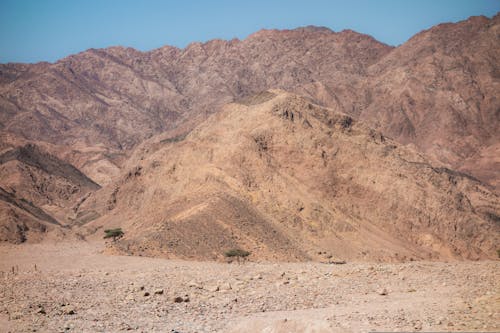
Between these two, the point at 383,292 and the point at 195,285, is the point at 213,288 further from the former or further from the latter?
the point at 383,292

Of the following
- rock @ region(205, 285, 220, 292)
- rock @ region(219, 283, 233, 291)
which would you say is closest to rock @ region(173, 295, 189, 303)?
rock @ region(205, 285, 220, 292)

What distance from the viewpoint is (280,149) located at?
4434cm

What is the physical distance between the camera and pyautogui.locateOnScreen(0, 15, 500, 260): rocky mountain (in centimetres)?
3881

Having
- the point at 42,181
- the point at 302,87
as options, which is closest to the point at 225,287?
the point at 42,181

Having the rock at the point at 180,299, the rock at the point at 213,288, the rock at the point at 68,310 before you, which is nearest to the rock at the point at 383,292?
the rock at the point at 213,288

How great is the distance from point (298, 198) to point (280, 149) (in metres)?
5.55

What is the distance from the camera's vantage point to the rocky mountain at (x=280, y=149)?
127 feet

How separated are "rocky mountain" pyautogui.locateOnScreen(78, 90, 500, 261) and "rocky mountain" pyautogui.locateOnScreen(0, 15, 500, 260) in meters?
0.12

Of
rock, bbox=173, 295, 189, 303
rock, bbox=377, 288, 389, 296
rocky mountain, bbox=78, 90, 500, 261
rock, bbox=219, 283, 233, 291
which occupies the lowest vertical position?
rock, bbox=173, 295, 189, 303

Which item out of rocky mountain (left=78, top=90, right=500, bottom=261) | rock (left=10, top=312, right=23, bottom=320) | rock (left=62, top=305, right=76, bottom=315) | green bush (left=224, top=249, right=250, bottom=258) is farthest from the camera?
rocky mountain (left=78, top=90, right=500, bottom=261)

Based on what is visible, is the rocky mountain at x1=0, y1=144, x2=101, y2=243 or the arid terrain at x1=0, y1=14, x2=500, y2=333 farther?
the rocky mountain at x1=0, y1=144, x2=101, y2=243

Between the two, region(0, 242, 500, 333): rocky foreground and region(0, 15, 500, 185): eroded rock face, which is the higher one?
region(0, 15, 500, 185): eroded rock face

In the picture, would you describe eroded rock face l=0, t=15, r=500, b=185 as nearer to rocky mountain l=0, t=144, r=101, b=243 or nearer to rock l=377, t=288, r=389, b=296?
rocky mountain l=0, t=144, r=101, b=243

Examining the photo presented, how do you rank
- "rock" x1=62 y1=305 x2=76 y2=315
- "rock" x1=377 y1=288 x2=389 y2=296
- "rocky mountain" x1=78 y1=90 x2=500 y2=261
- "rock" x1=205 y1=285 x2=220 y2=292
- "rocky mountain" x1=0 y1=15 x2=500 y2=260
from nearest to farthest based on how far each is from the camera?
1. "rock" x1=62 y1=305 x2=76 y2=315
2. "rock" x1=377 y1=288 x2=389 y2=296
3. "rock" x1=205 y1=285 x2=220 y2=292
4. "rocky mountain" x1=78 y1=90 x2=500 y2=261
5. "rocky mountain" x1=0 y1=15 x2=500 y2=260
